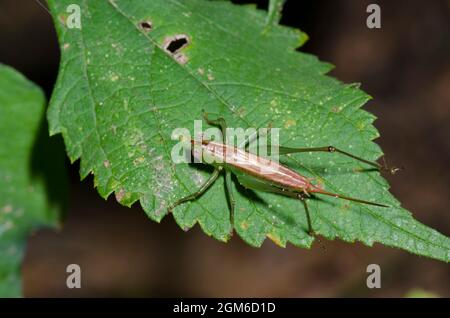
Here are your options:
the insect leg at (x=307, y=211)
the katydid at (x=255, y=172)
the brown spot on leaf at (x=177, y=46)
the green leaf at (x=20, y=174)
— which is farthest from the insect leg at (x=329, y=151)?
the green leaf at (x=20, y=174)

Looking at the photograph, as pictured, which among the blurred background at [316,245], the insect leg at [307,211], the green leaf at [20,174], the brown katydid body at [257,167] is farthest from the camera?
the blurred background at [316,245]

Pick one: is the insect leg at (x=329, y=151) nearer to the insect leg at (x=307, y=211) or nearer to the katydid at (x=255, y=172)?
the katydid at (x=255, y=172)

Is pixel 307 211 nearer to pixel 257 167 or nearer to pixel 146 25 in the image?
pixel 257 167

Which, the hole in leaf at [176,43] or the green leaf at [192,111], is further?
the hole in leaf at [176,43]

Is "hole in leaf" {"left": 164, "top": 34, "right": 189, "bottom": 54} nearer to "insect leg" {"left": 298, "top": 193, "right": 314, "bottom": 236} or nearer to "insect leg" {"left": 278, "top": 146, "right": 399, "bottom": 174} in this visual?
"insect leg" {"left": 278, "top": 146, "right": 399, "bottom": 174}

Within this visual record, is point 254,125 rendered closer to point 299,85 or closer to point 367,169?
point 299,85

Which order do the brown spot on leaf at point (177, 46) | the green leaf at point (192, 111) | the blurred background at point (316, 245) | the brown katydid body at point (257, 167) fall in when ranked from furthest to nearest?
the blurred background at point (316, 245)
the brown spot on leaf at point (177, 46)
the brown katydid body at point (257, 167)
the green leaf at point (192, 111)

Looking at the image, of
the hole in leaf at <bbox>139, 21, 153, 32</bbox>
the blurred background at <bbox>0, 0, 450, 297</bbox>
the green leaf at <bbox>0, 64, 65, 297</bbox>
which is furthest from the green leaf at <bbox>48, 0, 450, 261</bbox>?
the blurred background at <bbox>0, 0, 450, 297</bbox>
